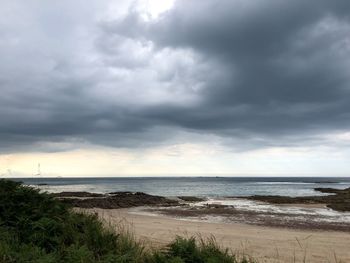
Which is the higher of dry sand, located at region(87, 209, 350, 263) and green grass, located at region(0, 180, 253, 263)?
green grass, located at region(0, 180, 253, 263)

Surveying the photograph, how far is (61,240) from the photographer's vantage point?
8.54 m

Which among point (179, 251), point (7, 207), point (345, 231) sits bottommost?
point (345, 231)

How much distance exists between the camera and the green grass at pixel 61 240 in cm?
721

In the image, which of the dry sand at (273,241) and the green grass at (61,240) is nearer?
the green grass at (61,240)

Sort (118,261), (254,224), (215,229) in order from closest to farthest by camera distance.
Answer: (118,261) → (215,229) → (254,224)

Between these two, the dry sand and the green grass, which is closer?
the green grass

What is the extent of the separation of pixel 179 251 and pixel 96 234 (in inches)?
87.1

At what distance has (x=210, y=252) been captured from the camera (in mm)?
7824

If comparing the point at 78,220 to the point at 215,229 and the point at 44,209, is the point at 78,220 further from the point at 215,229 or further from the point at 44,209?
the point at 215,229

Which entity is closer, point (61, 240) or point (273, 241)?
point (61, 240)

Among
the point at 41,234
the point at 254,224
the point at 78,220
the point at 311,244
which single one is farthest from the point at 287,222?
the point at 41,234

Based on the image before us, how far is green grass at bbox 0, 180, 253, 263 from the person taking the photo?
7.21 m

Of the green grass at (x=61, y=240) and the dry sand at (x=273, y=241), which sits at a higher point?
the green grass at (x=61, y=240)

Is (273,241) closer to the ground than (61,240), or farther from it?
closer to the ground
